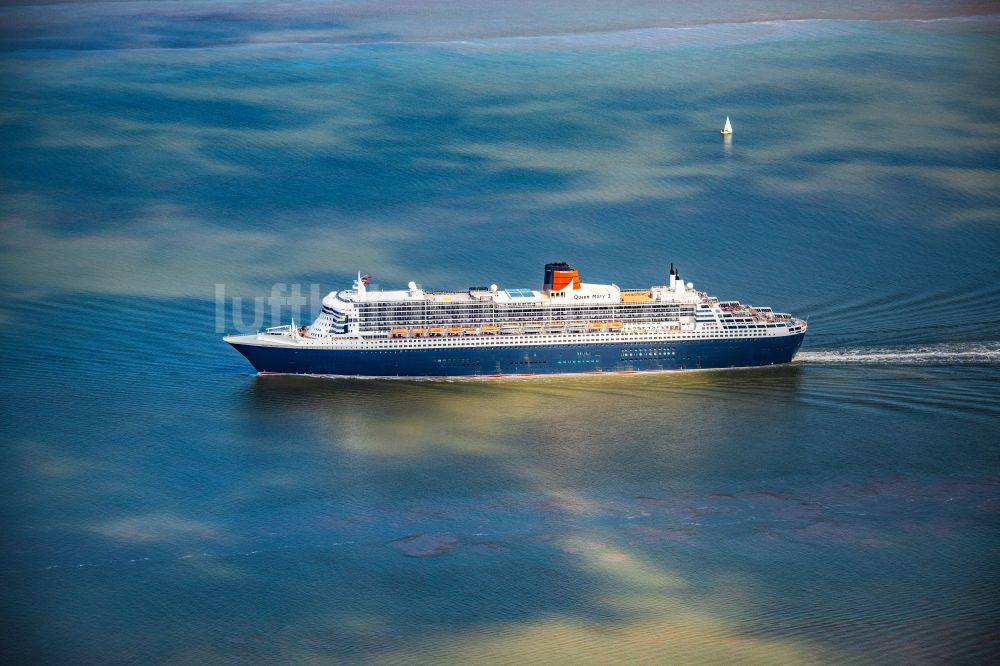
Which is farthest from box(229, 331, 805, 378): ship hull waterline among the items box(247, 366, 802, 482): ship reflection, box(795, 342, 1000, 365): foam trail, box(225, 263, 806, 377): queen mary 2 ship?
box(795, 342, 1000, 365): foam trail

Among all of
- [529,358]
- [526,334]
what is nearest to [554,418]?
[529,358]

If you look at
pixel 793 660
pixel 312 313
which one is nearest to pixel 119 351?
pixel 312 313

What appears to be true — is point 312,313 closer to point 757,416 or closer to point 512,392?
point 512,392

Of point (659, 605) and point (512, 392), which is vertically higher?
point (512, 392)

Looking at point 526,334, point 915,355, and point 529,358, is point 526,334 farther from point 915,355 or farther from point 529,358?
point 915,355

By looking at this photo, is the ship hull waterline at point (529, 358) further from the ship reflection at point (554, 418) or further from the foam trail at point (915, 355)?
the foam trail at point (915, 355)

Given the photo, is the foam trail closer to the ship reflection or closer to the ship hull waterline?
the ship hull waterline
